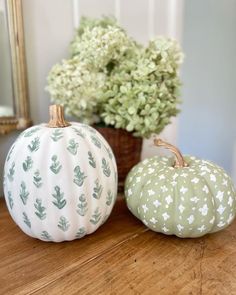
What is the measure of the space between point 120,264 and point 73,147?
0.69 ft

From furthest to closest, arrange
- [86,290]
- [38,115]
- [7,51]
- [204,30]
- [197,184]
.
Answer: [204,30], [38,115], [7,51], [197,184], [86,290]

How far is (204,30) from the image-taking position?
1.54 metres

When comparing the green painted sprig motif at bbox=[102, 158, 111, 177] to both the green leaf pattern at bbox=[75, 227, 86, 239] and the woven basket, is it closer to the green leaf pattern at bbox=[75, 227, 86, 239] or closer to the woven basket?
the green leaf pattern at bbox=[75, 227, 86, 239]

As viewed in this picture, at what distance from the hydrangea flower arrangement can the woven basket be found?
0.04 metres

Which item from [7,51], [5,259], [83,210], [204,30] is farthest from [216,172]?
[204,30]

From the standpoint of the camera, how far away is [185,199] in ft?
1.66

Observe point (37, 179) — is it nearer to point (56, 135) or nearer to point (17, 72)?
point (56, 135)

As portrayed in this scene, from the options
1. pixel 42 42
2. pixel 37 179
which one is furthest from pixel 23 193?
pixel 42 42

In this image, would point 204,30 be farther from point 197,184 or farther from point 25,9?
point 197,184

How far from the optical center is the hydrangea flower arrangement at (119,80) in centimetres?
67

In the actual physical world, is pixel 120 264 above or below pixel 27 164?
below

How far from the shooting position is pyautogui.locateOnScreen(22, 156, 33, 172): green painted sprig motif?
48cm

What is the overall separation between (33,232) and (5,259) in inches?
2.4

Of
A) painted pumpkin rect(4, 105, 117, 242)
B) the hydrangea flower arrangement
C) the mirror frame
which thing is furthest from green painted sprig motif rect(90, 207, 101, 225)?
the mirror frame
